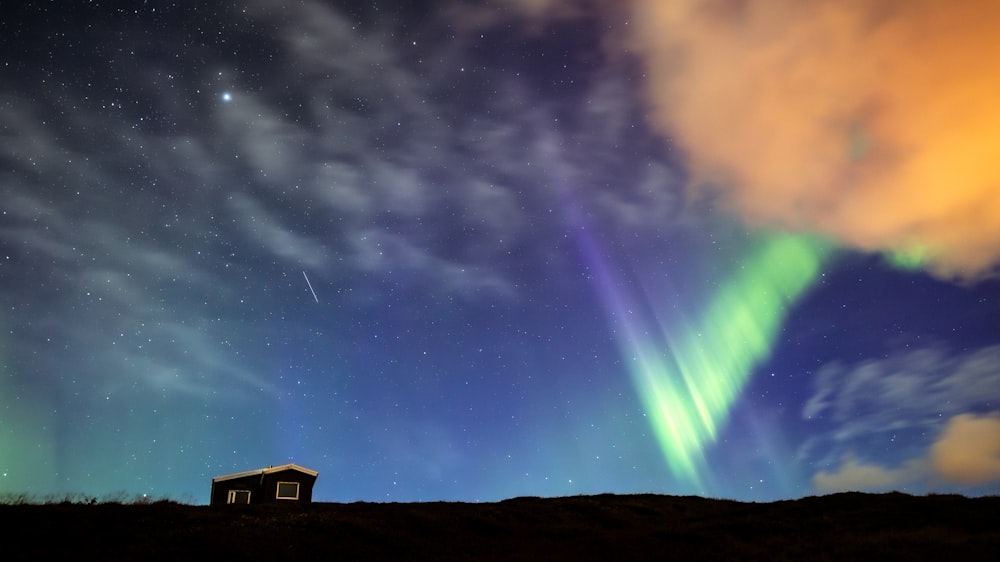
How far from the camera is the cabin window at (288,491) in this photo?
57.9 m

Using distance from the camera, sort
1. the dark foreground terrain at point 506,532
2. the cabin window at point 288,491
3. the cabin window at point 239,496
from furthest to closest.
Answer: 1. the cabin window at point 288,491
2. the cabin window at point 239,496
3. the dark foreground terrain at point 506,532

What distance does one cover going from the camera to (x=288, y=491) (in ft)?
192

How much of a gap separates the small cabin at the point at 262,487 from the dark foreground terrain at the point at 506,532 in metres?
12.9

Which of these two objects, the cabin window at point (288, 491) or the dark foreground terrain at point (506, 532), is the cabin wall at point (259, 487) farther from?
the dark foreground terrain at point (506, 532)

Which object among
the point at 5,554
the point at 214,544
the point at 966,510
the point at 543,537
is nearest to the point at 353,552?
the point at 214,544

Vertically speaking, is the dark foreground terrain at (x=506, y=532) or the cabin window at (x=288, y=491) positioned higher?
the cabin window at (x=288, y=491)

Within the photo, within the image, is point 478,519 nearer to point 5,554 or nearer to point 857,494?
point 5,554

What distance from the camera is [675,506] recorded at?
54219 millimetres

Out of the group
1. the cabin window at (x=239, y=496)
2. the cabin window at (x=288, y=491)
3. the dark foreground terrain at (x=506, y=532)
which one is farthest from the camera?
the cabin window at (x=288, y=491)

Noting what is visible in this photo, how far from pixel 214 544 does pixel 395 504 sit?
66.3ft

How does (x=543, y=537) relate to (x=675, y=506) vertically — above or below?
below

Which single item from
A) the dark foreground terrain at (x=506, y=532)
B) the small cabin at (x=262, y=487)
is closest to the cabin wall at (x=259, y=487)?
the small cabin at (x=262, y=487)

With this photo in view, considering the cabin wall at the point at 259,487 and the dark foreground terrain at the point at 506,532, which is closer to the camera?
the dark foreground terrain at the point at 506,532

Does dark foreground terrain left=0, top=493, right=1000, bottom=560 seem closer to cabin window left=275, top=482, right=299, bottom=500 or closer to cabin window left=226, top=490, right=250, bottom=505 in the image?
cabin window left=275, top=482, right=299, bottom=500
